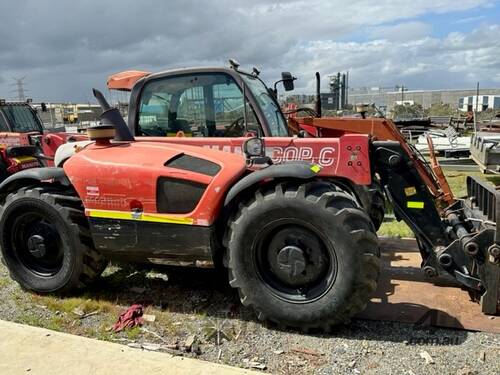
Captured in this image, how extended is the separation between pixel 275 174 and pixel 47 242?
2.28m

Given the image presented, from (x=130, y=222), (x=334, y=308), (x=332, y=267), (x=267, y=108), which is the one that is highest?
(x=267, y=108)

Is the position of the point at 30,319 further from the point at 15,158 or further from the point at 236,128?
the point at 15,158

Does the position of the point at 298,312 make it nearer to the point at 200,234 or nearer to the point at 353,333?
the point at 353,333

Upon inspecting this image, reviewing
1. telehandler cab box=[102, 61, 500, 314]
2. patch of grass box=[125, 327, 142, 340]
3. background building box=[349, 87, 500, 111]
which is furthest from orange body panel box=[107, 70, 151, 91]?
background building box=[349, 87, 500, 111]

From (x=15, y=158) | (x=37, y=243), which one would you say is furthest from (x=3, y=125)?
(x=37, y=243)

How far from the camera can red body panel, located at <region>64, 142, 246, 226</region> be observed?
3984mm

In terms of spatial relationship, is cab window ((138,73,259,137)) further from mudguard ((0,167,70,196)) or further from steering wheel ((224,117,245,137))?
mudguard ((0,167,70,196))

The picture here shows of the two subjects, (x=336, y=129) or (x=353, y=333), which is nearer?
(x=353, y=333)

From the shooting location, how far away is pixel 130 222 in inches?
165

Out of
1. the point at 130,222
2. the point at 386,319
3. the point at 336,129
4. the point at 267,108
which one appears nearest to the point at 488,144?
the point at 336,129

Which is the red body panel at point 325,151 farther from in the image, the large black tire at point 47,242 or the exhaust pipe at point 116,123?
the large black tire at point 47,242

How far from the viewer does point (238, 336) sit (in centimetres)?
381

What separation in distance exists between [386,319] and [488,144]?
8716mm

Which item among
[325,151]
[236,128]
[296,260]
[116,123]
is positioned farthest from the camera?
[236,128]
